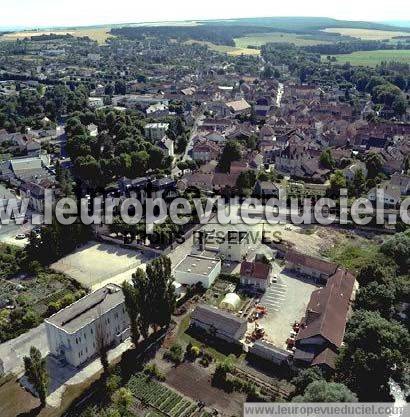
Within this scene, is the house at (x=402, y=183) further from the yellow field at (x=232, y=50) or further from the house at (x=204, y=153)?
the yellow field at (x=232, y=50)

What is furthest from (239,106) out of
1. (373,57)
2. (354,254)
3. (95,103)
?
(373,57)

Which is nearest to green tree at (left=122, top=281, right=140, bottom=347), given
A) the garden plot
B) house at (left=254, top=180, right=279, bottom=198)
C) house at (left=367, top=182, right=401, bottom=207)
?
the garden plot

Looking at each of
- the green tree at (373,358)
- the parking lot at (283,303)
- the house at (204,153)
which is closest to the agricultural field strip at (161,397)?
the parking lot at (283,303)

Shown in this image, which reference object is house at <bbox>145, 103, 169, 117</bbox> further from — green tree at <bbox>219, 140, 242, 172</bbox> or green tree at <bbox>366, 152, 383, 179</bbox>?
green tree at <bbox>366, 152, 383, 179</bbox>

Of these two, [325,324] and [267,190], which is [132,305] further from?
[267,190]

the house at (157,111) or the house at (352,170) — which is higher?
the house at (157,111)

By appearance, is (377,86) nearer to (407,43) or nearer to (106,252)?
(106,252)
